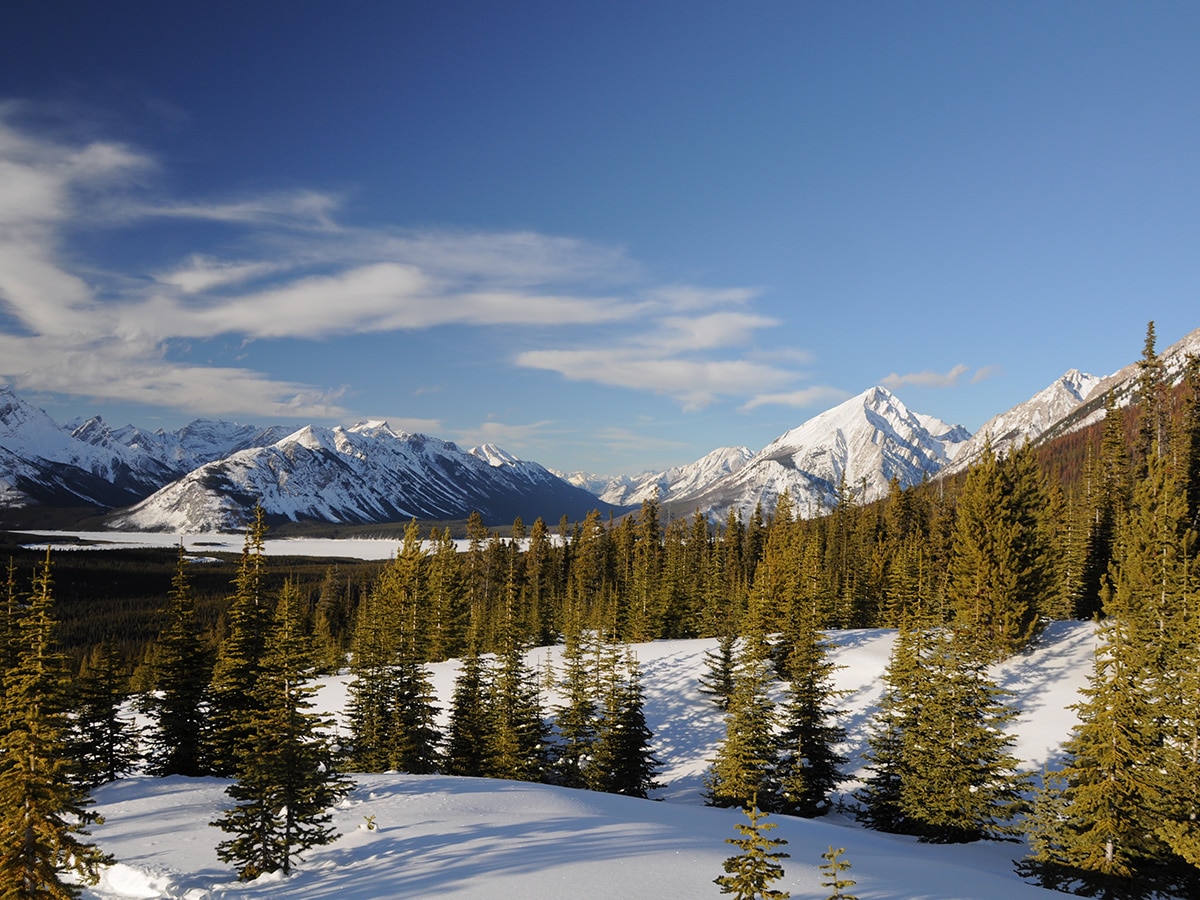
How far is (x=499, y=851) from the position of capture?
15.6m

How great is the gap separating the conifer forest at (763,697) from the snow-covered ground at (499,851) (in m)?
1.02

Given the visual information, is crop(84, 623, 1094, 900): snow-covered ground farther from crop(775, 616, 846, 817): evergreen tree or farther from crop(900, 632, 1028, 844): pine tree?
crop(775, 616, 846, 817): evergreen tree

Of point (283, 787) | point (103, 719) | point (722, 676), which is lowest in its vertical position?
point (722, 676)

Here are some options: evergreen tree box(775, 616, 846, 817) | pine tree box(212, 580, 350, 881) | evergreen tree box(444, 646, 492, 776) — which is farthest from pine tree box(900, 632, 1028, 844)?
evergreen tree box(444, 646, 492, 776)

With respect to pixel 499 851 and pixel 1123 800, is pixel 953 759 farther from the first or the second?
pixel 499 851

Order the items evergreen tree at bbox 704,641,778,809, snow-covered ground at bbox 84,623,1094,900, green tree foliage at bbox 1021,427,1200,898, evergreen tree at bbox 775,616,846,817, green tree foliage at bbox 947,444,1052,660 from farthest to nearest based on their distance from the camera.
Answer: green tree foliage at bbox 947,444,1052,660 → evergreen tree at bbox 775,616,846,817 → evergreen tree at bbox 704,641,778,809 → green tree foliage at bbox 1021,427,1200,898 → snow-covered ground at bbox 84,623,1094,900

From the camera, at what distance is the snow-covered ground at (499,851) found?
1389cm

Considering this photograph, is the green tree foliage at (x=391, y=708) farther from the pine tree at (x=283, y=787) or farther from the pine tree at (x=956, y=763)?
the pine tree at (x=956, y=763)

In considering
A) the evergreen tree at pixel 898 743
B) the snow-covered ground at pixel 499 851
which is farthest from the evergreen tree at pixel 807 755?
the snow-covered ground at pixel 499 851

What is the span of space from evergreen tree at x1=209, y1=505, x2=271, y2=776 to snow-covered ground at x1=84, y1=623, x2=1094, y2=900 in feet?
7.20

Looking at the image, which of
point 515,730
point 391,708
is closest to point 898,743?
point 515,730

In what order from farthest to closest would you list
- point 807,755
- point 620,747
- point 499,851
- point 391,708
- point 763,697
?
point 391,708, point 620,747, point 807,755, point 763,697, point 499,851

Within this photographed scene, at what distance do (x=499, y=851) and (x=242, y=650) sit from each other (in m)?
18.2

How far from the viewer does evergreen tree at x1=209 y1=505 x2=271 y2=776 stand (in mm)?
27922
